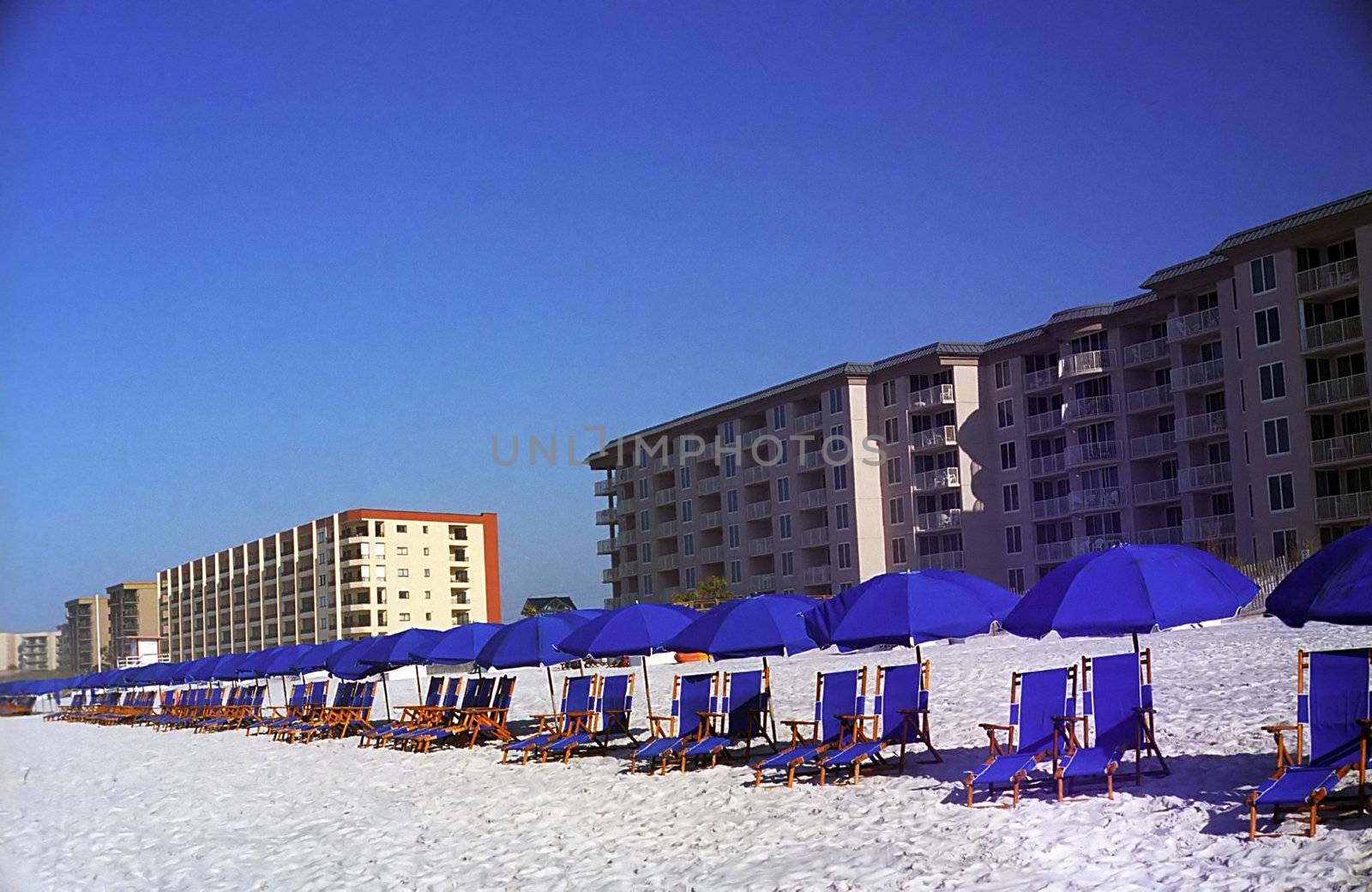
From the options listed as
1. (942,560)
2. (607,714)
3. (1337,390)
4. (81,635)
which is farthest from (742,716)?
(81,635)

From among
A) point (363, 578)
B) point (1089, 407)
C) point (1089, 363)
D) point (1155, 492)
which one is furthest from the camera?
point (363, 578)

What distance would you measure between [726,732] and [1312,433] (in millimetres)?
34875

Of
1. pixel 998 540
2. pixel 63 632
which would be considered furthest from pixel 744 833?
pixel 63 632

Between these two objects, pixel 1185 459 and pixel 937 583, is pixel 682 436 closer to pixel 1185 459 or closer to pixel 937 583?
pixel 1185 459

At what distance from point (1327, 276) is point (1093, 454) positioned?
548 inches

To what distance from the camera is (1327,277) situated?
43.6 m

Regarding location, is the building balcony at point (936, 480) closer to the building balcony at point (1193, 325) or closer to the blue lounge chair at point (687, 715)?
the building balcony at point (1193, 325)

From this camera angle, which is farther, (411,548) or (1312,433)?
(411,548)

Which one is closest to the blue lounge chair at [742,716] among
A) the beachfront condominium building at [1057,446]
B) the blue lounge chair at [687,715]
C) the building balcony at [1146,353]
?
the blue lounge chair at [687,715]

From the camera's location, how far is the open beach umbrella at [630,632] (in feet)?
58.5

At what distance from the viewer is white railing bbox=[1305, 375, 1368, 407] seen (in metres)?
43.1

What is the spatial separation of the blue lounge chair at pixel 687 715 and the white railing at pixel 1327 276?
110ft

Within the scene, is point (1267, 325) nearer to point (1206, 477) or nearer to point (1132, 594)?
point (1206, 477)

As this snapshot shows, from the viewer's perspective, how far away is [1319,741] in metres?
10.1
